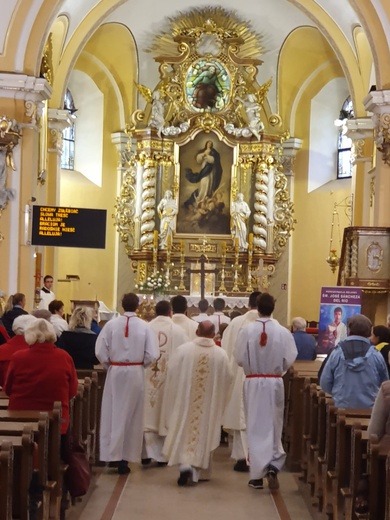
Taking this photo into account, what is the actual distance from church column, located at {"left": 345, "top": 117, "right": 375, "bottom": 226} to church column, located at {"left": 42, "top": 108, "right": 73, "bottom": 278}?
5862mm

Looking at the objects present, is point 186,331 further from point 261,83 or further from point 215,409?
point 261,83

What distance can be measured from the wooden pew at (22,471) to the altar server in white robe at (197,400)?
3.46m

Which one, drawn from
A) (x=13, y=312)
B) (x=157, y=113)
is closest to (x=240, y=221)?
(x=157, y=113)

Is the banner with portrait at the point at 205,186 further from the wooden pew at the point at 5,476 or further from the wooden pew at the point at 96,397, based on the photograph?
the wooden pew at the point at 5,476

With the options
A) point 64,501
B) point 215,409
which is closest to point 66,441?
point 64,501

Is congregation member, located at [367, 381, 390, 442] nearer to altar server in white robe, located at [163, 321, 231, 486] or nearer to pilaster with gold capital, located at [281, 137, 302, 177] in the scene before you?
altar server in white robe, located at [163, 321, 231, 486]

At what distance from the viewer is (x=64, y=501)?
7.95m

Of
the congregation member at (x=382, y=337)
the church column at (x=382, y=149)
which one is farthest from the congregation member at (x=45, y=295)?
the congregation member at (x=382, y=337)

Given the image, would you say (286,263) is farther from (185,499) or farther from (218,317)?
(185,499)

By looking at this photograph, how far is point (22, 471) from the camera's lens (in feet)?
19.9

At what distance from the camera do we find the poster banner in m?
13.0

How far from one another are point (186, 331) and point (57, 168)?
11.5 metres

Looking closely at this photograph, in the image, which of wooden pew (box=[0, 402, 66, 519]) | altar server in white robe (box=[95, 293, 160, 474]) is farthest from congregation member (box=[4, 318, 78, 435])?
altar server in white robe (box=[95, 293, 160, 474])

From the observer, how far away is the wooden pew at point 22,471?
6035mm
